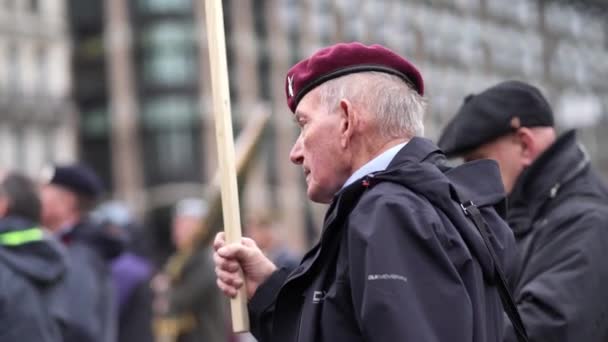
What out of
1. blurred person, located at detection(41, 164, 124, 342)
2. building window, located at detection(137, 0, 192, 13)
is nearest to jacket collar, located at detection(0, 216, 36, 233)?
blurred person, located at detection(41, 164, 124, 342)

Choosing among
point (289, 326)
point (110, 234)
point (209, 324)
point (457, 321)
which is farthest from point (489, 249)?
point (209, 324)

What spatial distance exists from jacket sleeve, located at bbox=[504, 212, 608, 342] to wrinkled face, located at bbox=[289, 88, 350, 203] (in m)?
1.24

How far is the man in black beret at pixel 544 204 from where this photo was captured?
4281 millimetres

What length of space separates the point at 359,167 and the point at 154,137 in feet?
167

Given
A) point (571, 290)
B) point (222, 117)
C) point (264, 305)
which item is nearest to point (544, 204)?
point (571, 290)

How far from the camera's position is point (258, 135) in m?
6.42

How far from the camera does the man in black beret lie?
4.28 metres

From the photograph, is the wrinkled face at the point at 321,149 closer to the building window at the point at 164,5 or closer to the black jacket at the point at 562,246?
the black jacket at the point at 562,246

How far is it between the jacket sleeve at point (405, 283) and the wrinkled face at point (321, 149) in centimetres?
34

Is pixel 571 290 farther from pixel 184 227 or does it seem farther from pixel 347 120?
pixel 184 227

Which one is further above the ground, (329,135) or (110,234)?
(329,135)

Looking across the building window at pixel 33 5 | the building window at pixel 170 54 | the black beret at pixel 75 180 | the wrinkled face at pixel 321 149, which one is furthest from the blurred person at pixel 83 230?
the building window at pixel 33 5

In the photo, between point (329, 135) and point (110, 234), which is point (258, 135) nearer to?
point (110, 234)

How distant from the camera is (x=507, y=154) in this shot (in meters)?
4.86
